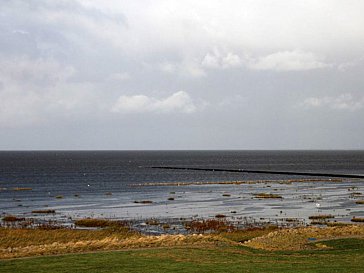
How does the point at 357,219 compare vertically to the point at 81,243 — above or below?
below

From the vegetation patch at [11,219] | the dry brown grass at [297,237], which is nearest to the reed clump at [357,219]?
the dry brown grass at [297,237]

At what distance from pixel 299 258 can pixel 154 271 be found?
414 inches

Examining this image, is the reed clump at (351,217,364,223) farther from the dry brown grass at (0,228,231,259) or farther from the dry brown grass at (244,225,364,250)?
the dry brown grass at (0,228,231,259)

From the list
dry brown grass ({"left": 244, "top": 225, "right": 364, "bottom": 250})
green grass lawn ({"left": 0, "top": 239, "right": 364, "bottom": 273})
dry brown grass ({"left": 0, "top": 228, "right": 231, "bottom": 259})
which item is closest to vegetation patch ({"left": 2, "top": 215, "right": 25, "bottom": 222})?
dry brown grass ({"left": 0, "top": 228, "right": 231, "bottom": 259})

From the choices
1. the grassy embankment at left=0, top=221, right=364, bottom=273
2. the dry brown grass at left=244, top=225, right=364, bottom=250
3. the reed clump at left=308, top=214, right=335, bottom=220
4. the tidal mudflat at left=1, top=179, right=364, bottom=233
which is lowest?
the tidal mudflat at left=1, top=179, right=364, bottom=233

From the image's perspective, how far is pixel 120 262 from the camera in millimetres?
29312

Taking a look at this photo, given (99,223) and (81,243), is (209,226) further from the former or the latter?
(81,243)

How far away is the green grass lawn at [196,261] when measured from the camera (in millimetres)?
26984

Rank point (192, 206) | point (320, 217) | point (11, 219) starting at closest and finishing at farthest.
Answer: point (320, 217) → point (11, 219) → point (192, 206)

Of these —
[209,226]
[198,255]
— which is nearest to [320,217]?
[209,226]

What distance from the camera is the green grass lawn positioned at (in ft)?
88.5

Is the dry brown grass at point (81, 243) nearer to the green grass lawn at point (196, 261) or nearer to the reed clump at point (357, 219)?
the green grass lawn at point (196, 261)

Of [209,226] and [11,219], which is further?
[11,219]

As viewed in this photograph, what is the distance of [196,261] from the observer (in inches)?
1171
